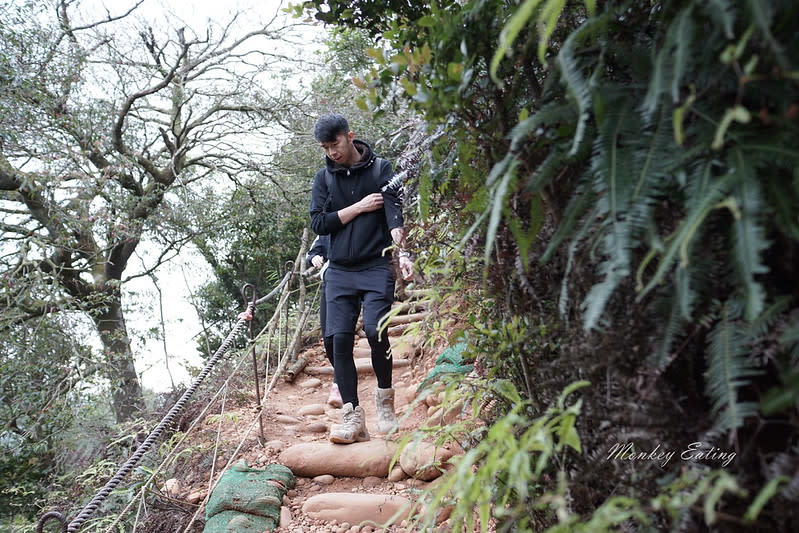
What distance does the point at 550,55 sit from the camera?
1.42 metres

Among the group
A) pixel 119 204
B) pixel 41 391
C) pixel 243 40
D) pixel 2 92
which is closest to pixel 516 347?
pixel 41 391

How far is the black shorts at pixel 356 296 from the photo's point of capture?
10.4 ft

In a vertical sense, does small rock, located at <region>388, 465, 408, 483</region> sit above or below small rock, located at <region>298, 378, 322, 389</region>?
above

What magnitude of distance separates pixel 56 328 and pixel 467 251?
277 inches

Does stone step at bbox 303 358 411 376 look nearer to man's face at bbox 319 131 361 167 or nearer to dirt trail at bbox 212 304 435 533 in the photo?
dirt trail at bbox 212 304 435 533

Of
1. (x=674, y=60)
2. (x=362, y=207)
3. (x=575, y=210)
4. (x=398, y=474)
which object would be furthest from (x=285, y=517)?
(x=674, y=60)

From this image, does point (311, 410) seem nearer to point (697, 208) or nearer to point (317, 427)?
point (317, 427)

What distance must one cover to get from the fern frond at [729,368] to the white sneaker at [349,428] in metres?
2.41

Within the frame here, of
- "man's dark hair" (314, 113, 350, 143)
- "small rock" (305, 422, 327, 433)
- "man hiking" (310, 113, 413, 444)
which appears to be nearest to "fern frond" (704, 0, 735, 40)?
"man hiking" (310, 113, 413, 444)

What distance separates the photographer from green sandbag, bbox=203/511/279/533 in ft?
7.98

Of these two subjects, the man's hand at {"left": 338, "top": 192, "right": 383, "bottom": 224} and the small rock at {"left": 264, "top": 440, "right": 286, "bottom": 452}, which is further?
the small rock at {"left": 264, "top": 440, "right": 286, "bottom": 452}

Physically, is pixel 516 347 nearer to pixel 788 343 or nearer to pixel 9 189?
pixel 788 343

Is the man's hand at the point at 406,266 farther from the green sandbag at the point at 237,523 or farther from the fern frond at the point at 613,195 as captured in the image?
the fern frond at the point at 613,195

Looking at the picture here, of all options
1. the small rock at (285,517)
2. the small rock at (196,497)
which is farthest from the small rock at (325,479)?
the small rock at (196,497)
